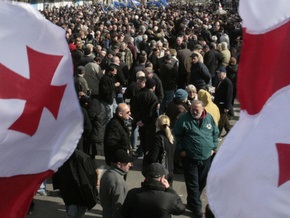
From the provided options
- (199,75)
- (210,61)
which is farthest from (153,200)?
(210,61)

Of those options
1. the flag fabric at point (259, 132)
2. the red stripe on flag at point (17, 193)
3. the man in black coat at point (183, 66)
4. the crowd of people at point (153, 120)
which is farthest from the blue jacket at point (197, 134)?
the man in black coat at point (183, 66)

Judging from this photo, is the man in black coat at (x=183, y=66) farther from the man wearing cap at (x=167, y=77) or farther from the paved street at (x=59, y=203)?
the paved street at (x=59, y=203)

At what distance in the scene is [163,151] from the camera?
22.0ft

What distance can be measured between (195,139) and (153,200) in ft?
5.76

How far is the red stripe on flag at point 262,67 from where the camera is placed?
2855 millimetres

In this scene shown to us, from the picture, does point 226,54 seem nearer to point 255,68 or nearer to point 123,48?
point 123,48

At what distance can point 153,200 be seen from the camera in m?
4.87

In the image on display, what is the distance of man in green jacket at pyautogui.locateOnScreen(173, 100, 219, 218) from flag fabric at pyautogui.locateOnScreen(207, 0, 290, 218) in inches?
136

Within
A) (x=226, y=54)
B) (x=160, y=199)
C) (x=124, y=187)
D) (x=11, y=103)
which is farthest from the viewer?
(x=226, y=54)

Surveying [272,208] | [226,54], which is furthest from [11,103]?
[226,54]

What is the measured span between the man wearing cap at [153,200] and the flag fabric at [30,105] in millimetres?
1592

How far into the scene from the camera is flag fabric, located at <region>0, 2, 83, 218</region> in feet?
10.7

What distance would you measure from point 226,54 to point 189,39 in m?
3.41

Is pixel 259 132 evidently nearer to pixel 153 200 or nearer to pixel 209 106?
pixel 153 200
